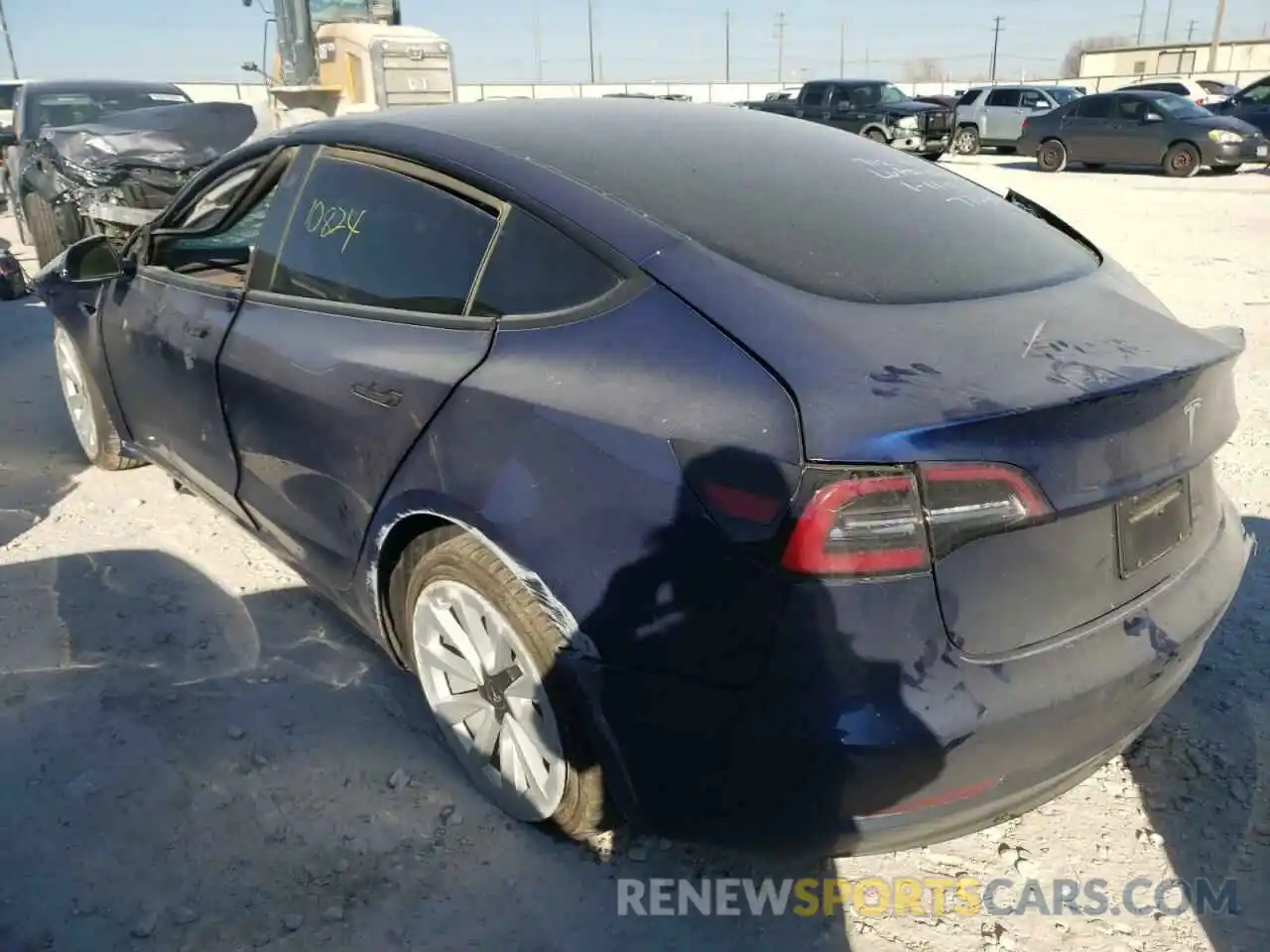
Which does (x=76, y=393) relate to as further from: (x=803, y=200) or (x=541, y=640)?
(x=803, y=200)

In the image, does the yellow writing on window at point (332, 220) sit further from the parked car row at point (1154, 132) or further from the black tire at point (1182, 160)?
the black tire at point (1182, 160)

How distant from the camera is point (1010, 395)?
5.62ft

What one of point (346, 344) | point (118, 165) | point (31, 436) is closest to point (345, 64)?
point (118, 165)

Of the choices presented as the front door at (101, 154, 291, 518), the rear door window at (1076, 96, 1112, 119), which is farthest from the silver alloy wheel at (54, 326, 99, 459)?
the rear door window at (1076, 96, 1112, 119)

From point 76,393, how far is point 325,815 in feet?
9.72

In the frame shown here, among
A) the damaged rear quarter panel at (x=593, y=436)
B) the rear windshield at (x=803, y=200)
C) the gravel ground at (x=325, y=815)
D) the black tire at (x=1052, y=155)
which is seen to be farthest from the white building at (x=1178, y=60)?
the damaged rear quarter panel at (x=593, y=436)

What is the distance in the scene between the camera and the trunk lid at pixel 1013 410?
167cm

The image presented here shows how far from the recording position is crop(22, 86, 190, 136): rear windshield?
31.6 ft

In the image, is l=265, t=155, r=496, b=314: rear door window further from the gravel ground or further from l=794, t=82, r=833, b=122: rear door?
l=794, t=82, r=833, b=122: rear door

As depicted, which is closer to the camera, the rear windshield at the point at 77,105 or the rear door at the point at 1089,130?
the rear windshield at the point at 77,105

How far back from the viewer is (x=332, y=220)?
274cm

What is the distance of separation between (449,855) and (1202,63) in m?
69.5

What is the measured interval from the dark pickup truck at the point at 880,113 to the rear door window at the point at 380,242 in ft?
64.6

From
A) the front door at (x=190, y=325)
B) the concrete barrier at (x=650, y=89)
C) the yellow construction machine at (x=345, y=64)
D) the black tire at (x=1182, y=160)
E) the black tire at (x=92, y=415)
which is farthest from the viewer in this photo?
the concrete barrier at (x=650, y=89)
